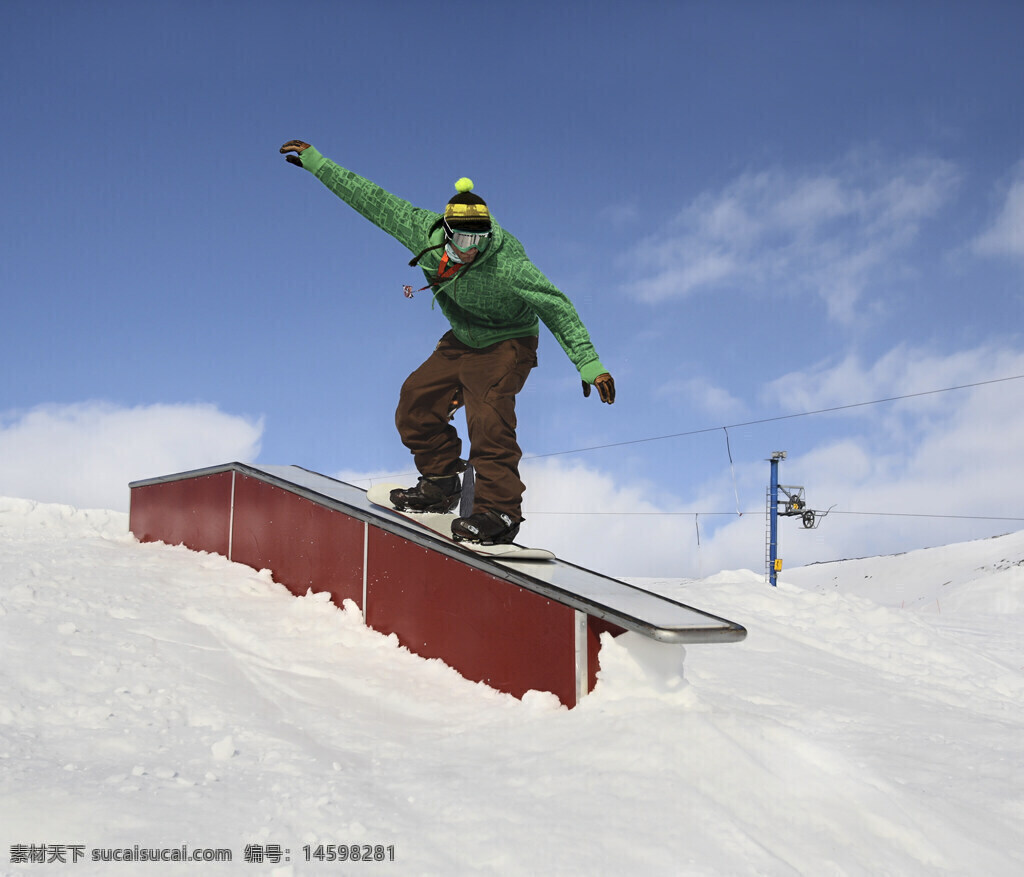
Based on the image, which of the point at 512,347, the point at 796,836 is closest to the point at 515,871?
the point at 796,836

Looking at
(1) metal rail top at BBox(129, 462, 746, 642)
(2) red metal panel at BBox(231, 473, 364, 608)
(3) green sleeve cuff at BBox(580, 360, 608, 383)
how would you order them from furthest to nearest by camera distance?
1. (2) red metal panel at BBox(231, 473, 364, 608)
2. (3) green sleeve cuff at BBox(580, 360, 608, 383)
3. (1) metal rail top at BBox(129, 462, 746, 642)

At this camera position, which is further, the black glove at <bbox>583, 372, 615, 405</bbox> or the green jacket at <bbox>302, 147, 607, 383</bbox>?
the green jacket at <bbox>302, 147, 607, 383</bbox>

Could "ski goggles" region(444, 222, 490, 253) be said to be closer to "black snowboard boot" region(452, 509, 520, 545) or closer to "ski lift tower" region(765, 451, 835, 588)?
"black snowboard boot" region(452, 509, 520, 545)

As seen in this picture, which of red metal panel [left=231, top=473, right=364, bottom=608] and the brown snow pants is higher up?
the brown snow pants

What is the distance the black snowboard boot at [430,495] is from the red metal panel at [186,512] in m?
1.63

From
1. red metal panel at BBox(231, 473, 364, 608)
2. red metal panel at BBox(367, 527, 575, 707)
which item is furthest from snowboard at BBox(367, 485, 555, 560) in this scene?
red metal panel at BBox(231, 473, 364, 608)

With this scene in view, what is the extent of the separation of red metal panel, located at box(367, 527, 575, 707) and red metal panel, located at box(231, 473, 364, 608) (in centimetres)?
20

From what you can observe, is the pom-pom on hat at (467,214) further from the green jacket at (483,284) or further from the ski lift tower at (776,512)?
the ski lift tower at (776,512)

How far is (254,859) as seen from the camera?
1929 millimetres

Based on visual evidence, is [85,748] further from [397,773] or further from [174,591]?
[174,591]

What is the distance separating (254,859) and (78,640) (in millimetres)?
2019

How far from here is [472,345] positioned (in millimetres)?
4793

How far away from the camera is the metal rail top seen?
3.35m

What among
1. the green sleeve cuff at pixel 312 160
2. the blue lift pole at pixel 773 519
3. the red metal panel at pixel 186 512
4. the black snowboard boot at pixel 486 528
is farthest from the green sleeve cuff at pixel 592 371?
the blue lift pole at pixel 773 519
